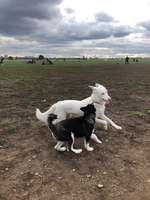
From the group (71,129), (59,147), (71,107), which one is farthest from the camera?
(71,107)

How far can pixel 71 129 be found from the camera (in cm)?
566

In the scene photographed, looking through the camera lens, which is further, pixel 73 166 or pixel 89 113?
pixel 89 113

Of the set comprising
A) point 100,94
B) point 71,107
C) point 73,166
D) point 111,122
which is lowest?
point 73,166

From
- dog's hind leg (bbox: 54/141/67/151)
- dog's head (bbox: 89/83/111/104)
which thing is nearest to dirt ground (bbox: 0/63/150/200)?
dog's hind leg (bbox: 54/141/67/151)

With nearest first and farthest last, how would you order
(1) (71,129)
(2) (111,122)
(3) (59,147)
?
(1) (71,129) < (3) (59,147) < (2) (111,122)

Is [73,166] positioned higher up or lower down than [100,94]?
lower down

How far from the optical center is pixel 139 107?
10461 millimetres

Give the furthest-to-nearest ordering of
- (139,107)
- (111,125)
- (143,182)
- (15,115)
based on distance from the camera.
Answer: (139,107), (15,115), (111,125), (143,182)

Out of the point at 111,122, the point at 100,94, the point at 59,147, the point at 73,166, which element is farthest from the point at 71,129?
the point at 111,122

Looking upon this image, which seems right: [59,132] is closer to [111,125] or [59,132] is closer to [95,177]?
[95,177]

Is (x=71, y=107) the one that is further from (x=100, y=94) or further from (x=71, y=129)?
(x=71, y=129)

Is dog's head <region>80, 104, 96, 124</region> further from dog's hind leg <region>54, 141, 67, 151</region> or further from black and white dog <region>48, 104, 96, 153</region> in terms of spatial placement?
dog's hind leg <region>54, 141, 67, 151</region>

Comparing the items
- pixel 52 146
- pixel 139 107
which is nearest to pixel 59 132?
pixel 52 146

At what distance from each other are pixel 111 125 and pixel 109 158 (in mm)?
2091
